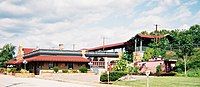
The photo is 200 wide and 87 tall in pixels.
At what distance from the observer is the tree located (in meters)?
90.0

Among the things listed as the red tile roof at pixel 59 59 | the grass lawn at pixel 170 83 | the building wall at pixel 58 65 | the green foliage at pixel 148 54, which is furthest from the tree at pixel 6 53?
the grass lawn at pixel 170 83

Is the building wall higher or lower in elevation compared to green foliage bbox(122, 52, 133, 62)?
lower

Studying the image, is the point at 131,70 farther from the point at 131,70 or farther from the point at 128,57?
the point at 128,57

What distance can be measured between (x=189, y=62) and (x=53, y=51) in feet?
92.7

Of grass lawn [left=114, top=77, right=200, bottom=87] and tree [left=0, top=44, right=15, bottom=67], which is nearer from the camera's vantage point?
grass lawn [left=114, top=77, right=200, bottom=87]

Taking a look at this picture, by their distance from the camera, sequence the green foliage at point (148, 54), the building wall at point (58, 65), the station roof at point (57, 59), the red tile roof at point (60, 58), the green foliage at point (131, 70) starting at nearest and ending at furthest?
1. the green foliage at point (131, 70)
2. the green foliage at point (148, 54)
3. the station roof at point (57, 59)
4. the red tile roof at point (60, 58)
5. the building wall at point (58, 65)

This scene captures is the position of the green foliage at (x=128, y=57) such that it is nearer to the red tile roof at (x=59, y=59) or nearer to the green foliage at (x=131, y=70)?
the red tile roof at (x=59, y=59)

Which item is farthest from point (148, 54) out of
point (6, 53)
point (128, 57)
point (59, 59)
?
point (6, 53)

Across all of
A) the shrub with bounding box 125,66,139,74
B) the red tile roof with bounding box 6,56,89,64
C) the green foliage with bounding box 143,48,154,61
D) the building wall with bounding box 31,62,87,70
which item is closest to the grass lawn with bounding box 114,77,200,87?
the shrub with bounding box 125,66,139,74

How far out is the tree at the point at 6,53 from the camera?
90.0 metres

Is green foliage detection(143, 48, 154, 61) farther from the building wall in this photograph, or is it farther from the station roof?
the building wall

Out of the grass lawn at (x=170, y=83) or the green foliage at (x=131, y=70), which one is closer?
the grass lawn at (x=170, y=83)

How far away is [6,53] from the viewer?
91.6 meters

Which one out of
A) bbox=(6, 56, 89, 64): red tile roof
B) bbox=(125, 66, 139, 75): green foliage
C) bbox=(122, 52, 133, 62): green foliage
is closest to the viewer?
bbox=(125, 66, 139, 75): green foliage
